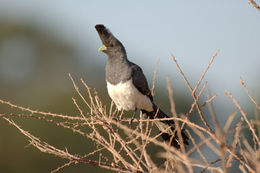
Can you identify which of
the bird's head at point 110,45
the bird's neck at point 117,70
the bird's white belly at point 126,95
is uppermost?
the bird's head at point 110,45

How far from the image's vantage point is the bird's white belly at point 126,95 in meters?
6.57

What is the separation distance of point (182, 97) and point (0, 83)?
17054mm

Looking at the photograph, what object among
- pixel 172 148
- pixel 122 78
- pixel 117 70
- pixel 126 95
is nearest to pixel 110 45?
pixel 117 70

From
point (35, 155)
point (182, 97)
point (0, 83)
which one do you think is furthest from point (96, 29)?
point (0, 83)

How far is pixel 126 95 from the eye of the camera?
21.8 feet

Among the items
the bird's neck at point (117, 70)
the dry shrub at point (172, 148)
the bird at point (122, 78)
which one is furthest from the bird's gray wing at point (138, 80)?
the dry shrub at point (172, 148)

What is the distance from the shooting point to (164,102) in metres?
37.0

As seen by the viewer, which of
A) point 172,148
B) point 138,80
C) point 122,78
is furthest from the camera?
point 138,80

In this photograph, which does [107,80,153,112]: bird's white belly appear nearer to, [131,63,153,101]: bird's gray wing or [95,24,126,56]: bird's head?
[131,63,153,101]: bird's gray wing

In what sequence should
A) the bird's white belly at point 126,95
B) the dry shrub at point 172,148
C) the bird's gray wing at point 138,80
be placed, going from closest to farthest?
1. the dry shrub at point 172,148
2. the bird's white belly at point 126,95
3. the bird's gray wing at point 138,80

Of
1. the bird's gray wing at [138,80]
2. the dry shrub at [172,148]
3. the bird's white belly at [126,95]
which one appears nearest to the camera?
the dry shrub at [172,148]

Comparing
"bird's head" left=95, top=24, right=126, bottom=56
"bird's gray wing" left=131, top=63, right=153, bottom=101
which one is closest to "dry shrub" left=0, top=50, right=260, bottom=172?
"bird's gray wing" left=131, top=63, right=153, bottom=101

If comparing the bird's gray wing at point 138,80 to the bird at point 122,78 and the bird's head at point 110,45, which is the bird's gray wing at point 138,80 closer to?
the bird at point 122,78

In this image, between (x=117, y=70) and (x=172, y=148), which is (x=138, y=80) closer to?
(x=117, y=70)
